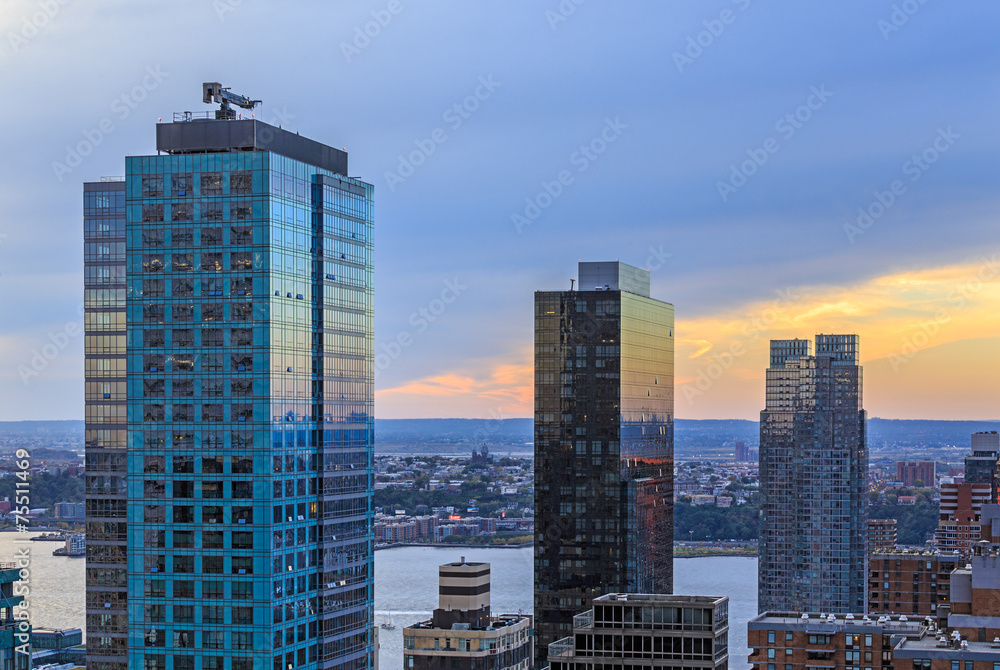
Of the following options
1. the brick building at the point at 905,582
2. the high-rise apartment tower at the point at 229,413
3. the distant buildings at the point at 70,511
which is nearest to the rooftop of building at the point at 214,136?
the high-rise apartment tower at the point at 229,413

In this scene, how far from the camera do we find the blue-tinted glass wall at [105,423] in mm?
92000

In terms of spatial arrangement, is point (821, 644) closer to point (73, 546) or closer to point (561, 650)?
point (561, 650)

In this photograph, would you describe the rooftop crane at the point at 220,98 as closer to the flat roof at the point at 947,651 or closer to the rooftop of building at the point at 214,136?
the rooftop of building at the point at 214,136

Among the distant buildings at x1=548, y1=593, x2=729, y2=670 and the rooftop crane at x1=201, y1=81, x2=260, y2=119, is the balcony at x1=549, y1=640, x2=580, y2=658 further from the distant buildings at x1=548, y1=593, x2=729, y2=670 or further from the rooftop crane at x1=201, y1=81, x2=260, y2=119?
the rooftop crane at x1=201, y1=81, x2=260, y2=119

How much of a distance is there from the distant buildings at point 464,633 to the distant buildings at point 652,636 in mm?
19567

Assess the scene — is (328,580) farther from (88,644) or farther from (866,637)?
(866,637)

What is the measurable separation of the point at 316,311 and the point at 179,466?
1255cm

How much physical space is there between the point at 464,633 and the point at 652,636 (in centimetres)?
2400

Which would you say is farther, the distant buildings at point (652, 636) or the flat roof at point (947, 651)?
the distant buildings at point (652, 636)

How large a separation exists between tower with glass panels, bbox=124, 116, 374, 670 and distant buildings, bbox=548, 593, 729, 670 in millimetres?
20145

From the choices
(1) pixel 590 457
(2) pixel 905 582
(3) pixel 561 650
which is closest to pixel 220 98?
(3) pixel 561 650

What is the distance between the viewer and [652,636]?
97062mm

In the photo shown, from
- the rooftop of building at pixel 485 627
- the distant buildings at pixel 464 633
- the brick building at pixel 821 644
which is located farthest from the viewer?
the rooftop of building at pixel 485 627

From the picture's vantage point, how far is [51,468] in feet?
487
